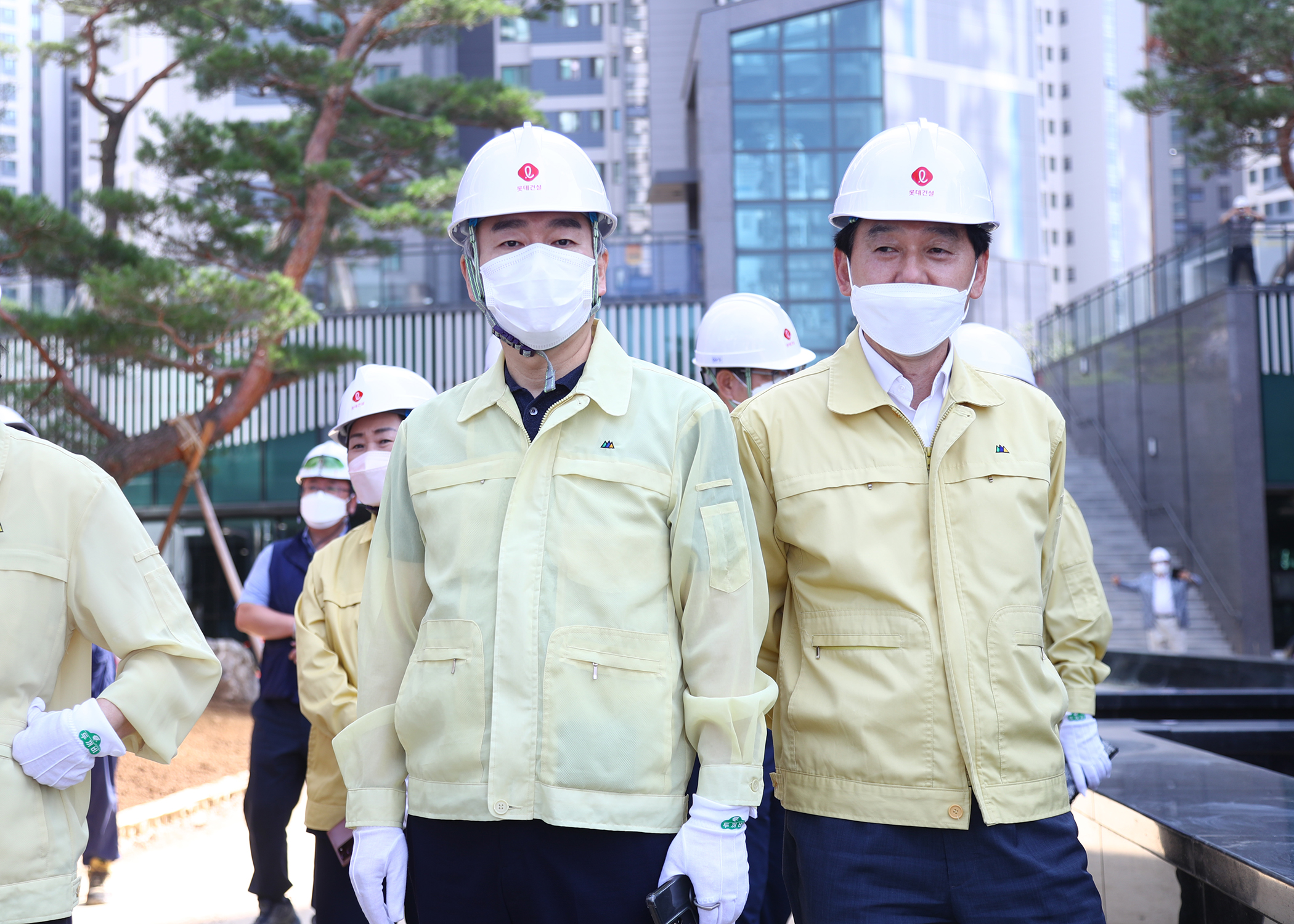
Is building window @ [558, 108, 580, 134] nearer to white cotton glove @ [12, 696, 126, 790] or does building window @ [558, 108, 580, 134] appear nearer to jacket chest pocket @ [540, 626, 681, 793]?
white cotton glove @ [12, 696, 126, 790]

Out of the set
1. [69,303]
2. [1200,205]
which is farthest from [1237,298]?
[1200,205]

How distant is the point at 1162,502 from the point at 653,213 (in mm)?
20086

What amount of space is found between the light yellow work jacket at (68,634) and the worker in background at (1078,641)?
Result: 1837 mm

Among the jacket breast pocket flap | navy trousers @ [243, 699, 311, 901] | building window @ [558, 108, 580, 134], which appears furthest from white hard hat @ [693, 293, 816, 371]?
building window @ [558, 108, 580, 134]

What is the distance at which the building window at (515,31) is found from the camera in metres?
48.0

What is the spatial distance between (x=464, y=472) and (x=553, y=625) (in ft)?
1.23

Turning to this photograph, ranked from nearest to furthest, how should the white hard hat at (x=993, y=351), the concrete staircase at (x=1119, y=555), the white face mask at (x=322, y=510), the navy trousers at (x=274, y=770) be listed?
the white hard hat at (x=993, y=351), the navy trousers at (x=274, y=770), the white face mask at (x=322, y=510), the concrete staircase at (x=1119, y=555)

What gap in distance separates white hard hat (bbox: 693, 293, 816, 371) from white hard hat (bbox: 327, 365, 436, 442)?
111 centimetres

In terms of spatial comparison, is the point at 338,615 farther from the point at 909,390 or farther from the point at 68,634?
the point at 909,390

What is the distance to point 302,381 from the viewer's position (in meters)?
23.7

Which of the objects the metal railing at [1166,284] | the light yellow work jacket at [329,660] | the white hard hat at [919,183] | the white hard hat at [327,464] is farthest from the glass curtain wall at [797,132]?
the white hard hat at [919,183]

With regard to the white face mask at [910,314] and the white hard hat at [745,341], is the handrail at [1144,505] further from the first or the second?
the white face mask at [910,314]

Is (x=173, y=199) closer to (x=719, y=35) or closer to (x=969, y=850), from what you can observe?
(x=969, y=850)

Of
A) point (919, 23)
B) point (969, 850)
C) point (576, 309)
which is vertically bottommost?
point (969, 850)
